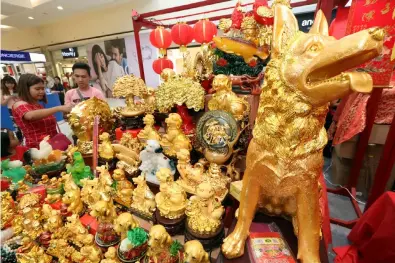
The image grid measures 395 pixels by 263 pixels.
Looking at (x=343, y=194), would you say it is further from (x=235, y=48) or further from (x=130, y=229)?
(x=130, y=229)

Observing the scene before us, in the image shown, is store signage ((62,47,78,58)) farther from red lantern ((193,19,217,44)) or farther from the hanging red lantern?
red lantern ((193,19,217,44))

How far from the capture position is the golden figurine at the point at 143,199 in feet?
3.89

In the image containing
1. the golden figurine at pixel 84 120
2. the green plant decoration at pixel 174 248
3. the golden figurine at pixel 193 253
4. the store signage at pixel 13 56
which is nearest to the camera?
the golden figurine at pixel 193 253

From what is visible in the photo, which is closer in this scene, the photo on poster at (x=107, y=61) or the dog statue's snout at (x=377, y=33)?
the dog statue's snout at (x=377, y=33)

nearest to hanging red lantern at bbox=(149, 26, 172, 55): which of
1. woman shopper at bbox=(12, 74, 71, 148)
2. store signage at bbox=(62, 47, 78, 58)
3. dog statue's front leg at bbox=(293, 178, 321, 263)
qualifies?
woman shopper at bbox=(12, 74, 71, 148)

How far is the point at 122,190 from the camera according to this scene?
1317 mm

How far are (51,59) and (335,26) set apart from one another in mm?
9944

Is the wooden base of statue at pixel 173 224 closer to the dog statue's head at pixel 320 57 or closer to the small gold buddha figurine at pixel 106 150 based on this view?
the small gold buddha figurine at pixel 106 150

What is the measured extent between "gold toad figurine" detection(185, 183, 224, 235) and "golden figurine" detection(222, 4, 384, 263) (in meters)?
0.12

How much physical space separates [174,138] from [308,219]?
93 centimetres

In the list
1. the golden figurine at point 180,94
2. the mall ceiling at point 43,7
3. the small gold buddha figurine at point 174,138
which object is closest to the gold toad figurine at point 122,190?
the small gold buddha figurine at point 174,138

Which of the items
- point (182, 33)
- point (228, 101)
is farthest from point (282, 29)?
point (182, 33)

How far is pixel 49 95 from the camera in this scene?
5.84m

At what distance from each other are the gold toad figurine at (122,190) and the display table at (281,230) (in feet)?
2.27
